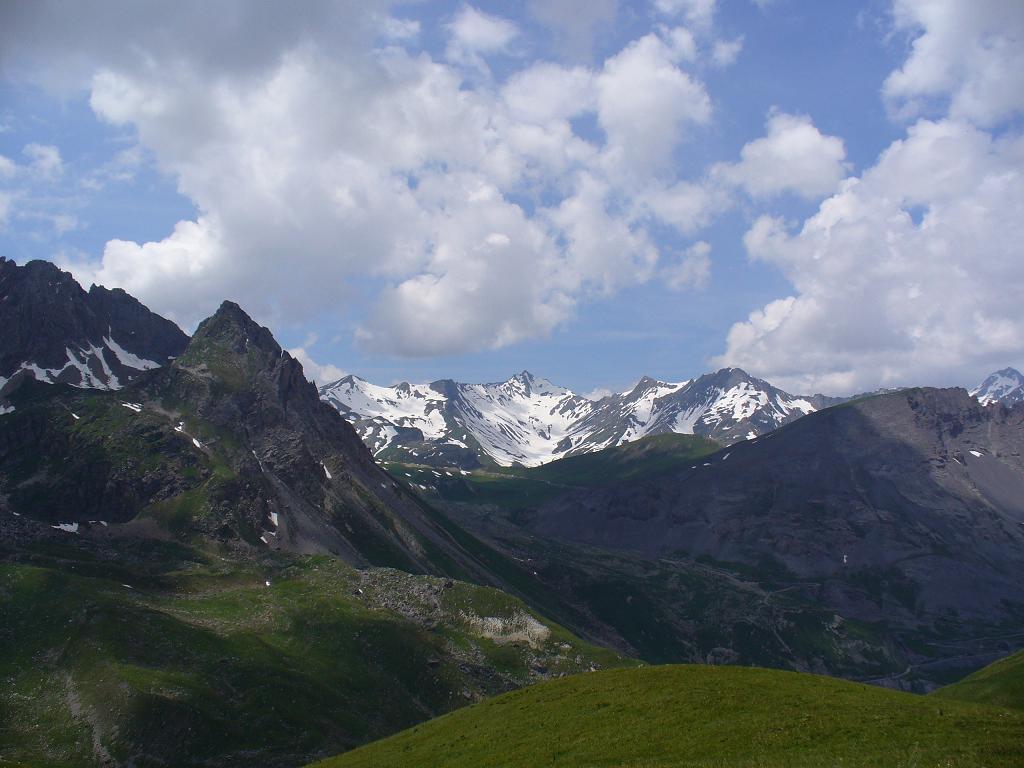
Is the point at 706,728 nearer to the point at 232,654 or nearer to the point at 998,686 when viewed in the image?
the point at 998,686

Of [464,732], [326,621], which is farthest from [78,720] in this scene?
[464,732]

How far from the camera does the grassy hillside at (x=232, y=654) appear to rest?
4245 inches

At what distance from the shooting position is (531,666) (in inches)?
6378

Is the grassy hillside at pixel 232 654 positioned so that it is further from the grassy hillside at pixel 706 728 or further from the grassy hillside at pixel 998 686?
the grassy hillside at pixel 998 686

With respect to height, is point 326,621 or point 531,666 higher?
point 326,621

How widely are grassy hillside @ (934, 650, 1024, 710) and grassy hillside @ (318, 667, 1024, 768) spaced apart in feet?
85.4

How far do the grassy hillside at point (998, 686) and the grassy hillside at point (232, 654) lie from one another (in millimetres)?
82264

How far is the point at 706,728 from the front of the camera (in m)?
49.0

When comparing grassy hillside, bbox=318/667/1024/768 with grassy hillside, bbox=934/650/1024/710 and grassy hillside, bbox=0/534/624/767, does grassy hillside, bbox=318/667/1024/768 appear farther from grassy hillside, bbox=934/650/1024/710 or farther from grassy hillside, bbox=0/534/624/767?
grassy hillside, bbox=0/534/624/767

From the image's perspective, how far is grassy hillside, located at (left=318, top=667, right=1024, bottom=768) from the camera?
41.8 meters

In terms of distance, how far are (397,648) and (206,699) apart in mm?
45304

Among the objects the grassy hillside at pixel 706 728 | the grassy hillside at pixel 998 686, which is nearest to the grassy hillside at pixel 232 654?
the grassy hillside at pixel 706 728

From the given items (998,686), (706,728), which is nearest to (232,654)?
(706,728)

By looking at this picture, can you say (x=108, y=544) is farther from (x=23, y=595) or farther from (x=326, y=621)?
(x=326, y=621)
